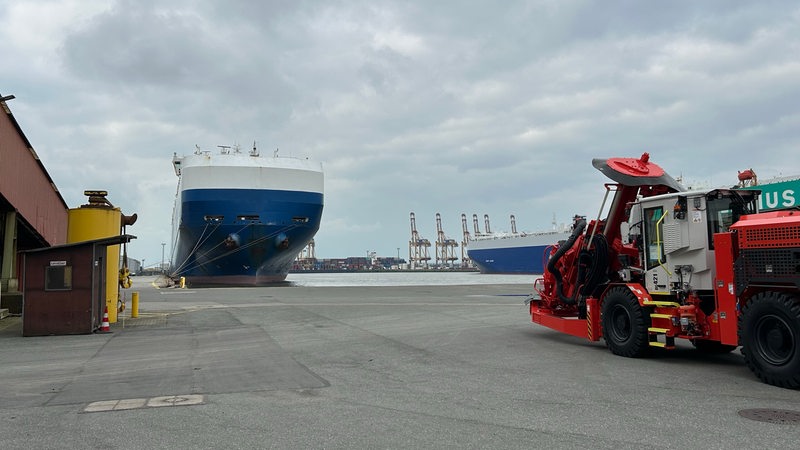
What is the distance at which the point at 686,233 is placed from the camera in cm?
916

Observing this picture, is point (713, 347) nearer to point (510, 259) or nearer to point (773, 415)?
point (773, 415)

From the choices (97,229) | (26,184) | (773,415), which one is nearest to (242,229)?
(97,229)

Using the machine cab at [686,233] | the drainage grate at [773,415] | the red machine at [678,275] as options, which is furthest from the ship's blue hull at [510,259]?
the drainage grate at [773,415]

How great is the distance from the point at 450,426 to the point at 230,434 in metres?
2.04

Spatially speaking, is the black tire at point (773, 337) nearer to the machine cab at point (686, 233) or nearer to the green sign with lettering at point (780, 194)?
the machine cab at point (686, 233)

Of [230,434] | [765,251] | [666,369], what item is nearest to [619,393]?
[666,369]

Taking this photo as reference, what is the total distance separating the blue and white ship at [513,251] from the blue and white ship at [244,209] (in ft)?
147

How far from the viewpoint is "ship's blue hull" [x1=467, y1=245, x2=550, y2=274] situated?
85750 mm

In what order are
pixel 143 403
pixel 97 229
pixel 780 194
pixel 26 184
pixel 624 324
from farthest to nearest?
1. pixel 780 194
2. pixel 97 229
3. pixel 26 184
4. pixel 624 324
5. pixel 143 403

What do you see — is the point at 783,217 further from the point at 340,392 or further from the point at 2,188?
the point at 2,188

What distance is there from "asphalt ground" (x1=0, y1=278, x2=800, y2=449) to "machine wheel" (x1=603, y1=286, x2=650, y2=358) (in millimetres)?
295

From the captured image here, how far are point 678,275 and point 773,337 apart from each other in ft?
6.23

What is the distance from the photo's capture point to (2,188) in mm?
12680

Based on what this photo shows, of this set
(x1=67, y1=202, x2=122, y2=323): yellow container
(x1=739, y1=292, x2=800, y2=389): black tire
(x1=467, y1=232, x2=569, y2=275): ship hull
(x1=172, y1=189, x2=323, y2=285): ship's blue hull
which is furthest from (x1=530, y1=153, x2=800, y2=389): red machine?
(x1=467, y1=232, x2=569, y2=275): ship hull
